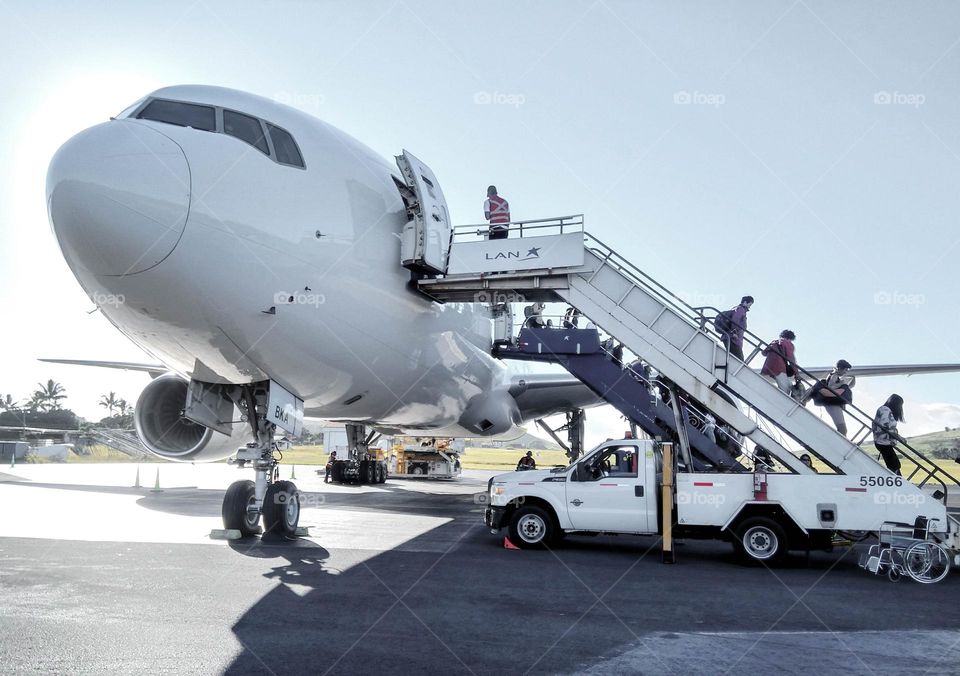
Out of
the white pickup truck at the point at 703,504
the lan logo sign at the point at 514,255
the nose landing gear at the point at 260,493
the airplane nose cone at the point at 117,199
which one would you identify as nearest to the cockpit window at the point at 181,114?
the airplane nose cone at the point at 117,199

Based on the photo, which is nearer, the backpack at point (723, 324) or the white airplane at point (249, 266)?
the white airplane at point (249, 266)

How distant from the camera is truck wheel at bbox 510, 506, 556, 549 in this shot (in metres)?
10.1

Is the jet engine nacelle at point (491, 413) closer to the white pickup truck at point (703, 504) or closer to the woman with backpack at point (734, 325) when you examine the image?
the white pickup truck at point (703, 504)

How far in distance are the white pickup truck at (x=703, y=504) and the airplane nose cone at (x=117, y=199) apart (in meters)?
5.69

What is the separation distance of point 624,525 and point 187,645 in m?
6.28

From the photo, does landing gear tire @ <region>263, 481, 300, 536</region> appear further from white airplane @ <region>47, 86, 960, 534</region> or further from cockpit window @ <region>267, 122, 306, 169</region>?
cockpit window @ <region>267, 122, 306, 169</region>

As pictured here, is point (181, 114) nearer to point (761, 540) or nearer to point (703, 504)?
point (703, 504)

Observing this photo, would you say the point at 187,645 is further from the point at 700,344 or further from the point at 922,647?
the point at 700,344

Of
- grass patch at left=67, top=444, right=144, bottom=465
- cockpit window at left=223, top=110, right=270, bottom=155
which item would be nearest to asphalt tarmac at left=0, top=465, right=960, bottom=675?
cockpit window at left=223, top=110, right=270, bottom=155

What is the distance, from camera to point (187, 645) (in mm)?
4719

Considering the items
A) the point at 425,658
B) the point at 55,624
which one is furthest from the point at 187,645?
the point at 425,658

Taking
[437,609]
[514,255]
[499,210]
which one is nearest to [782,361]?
[514,255]

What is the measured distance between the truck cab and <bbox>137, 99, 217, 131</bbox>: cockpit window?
5983 millimetres

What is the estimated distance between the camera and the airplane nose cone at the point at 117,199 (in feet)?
21.7
